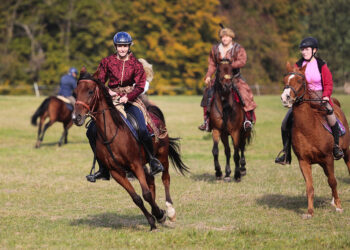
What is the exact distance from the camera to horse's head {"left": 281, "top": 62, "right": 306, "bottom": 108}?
9.27 meters

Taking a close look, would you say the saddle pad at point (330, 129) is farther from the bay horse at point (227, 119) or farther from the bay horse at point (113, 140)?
the bay horse at point (227, 119)

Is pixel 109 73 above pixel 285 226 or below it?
above

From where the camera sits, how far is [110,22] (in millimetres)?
62250

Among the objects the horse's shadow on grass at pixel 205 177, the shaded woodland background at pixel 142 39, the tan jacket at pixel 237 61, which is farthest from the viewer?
the shaded woodland background at pixel 142 39

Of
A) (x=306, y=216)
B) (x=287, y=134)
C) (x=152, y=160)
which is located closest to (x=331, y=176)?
(x=306, y=216)

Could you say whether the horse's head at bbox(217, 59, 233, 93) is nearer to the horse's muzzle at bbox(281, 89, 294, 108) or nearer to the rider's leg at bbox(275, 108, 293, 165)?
the rider's leg at bbox(275, 108, 293, 165)

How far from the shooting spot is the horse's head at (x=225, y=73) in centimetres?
1349

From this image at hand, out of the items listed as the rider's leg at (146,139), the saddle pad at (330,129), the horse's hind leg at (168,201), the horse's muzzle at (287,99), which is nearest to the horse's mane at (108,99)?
the rider's leg at (146,139)

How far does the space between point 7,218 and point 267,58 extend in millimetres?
61303

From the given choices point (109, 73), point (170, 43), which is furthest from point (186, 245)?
point (170, 43)

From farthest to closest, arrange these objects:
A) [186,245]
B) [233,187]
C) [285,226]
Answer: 1. [233,187]
2. [285,226]
3. [186,245]

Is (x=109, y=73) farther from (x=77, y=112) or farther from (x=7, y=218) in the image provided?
(x=7, y=218)

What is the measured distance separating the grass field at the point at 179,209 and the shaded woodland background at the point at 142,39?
138ft

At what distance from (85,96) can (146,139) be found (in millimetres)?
1276
